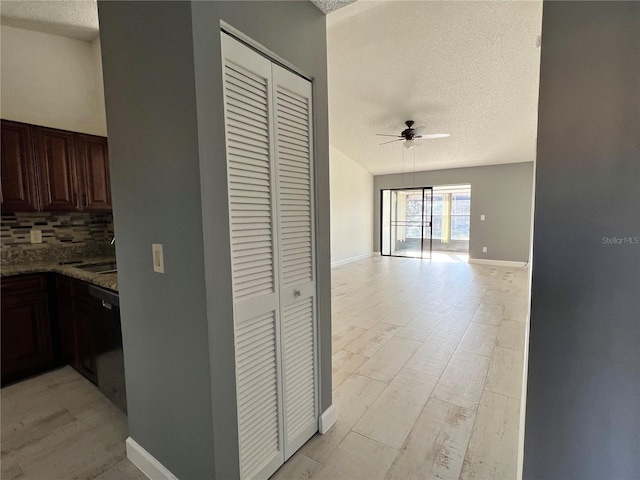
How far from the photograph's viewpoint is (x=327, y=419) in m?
1.74

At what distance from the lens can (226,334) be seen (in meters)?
1.15

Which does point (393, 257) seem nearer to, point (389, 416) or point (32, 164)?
point (389, 416)

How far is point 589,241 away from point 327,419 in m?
1.59

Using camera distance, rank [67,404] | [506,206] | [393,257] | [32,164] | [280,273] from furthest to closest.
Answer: [393,257] < [506,206] < [32,164] < [67,404] < [280,273]

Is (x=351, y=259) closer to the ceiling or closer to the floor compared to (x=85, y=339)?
closer to the floor

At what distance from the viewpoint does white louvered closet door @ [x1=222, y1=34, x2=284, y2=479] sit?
45.9 inches

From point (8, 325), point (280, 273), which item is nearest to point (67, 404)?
point (8, 325)

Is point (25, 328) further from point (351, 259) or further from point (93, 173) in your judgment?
point (351, 259)

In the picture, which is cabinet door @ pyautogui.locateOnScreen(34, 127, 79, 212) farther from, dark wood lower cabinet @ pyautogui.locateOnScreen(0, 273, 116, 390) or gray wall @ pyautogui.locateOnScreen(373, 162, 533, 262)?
gray wall @ pyautogui.locateOnScreen(373, 162, 533, 262)

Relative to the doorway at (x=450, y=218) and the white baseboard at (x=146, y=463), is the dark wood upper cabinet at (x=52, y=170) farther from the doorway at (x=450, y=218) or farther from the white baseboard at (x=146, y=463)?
the doorway at (x=450, y=218)

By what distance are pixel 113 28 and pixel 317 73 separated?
94 cm

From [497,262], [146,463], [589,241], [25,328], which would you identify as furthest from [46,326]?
[497,262]

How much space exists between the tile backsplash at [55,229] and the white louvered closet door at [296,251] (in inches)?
104

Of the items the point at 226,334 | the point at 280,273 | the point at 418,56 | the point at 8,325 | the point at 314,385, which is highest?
the point at 418,56
